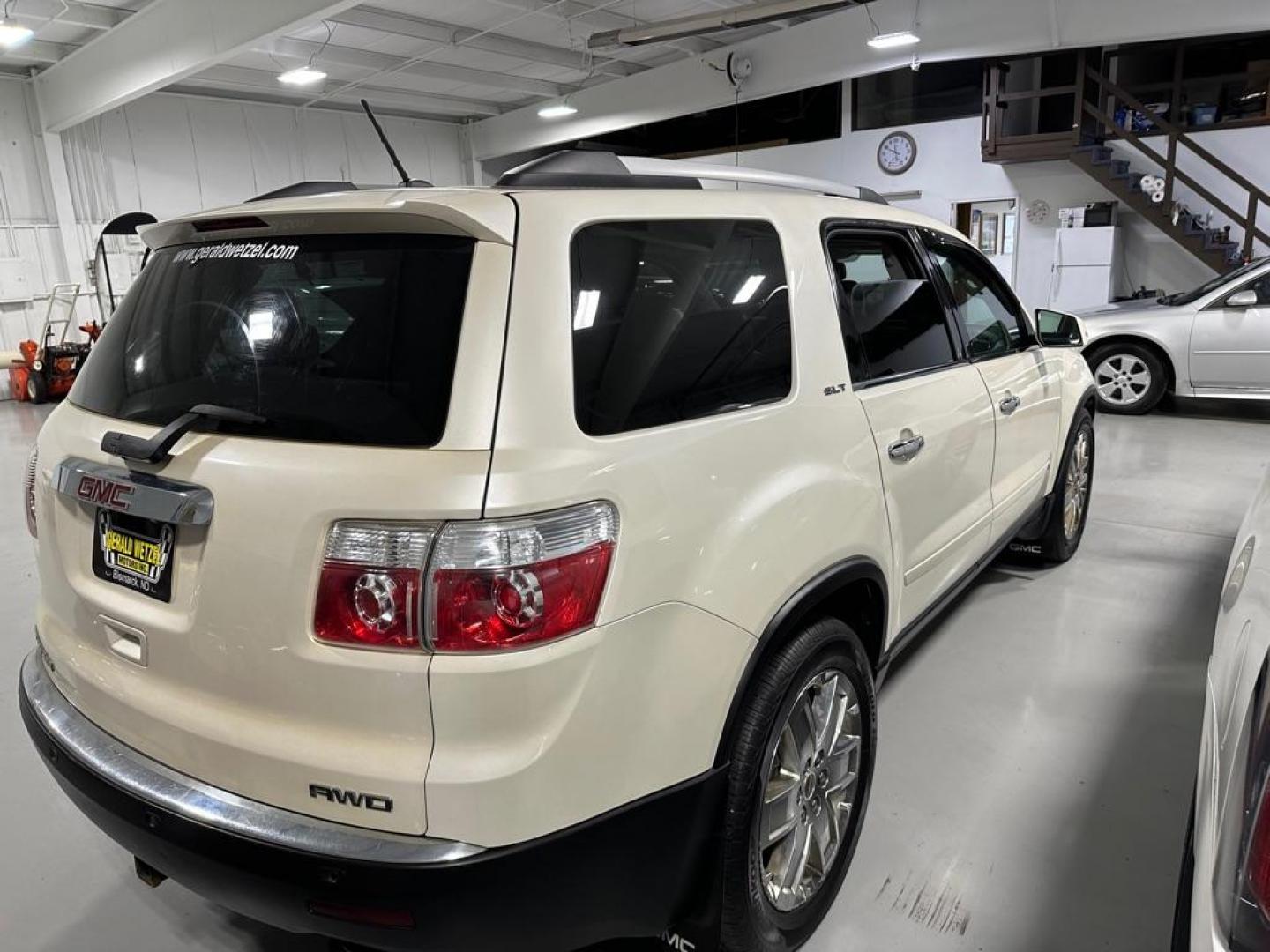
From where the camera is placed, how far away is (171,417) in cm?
149

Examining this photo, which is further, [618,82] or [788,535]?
[618,82]

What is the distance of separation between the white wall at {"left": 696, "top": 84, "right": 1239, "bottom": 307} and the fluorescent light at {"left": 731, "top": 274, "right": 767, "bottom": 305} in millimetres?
10141

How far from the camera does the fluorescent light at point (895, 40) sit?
10407 millimetres

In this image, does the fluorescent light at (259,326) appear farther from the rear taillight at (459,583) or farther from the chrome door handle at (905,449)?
the chrome door handle at (905,449)

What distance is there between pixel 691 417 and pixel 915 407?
935 mm

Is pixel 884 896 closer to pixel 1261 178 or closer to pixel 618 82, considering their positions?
pixel 1261 178

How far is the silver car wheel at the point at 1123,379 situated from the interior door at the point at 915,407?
5731 millimetres

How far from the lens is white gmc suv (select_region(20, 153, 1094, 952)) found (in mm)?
1196

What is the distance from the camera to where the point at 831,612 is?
1.91 meters

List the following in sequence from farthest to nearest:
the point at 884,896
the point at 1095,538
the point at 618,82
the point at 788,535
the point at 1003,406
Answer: the point at 618,82 < the point at 1095,538 < the point at 1003,406 < the point at 884,896 < the point at 788,535

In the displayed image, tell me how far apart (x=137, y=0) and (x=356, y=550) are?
11.0 m

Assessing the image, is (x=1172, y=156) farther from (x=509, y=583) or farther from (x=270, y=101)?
(x=270, y=101)

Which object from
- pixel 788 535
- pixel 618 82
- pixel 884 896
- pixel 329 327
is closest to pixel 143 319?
pixel 329 327

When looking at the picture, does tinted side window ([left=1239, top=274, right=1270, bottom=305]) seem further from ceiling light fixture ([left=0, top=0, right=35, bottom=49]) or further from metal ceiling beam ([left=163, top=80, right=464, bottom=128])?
metal ceiling beam ([left=163, top=80, right=464, bottom=128])
